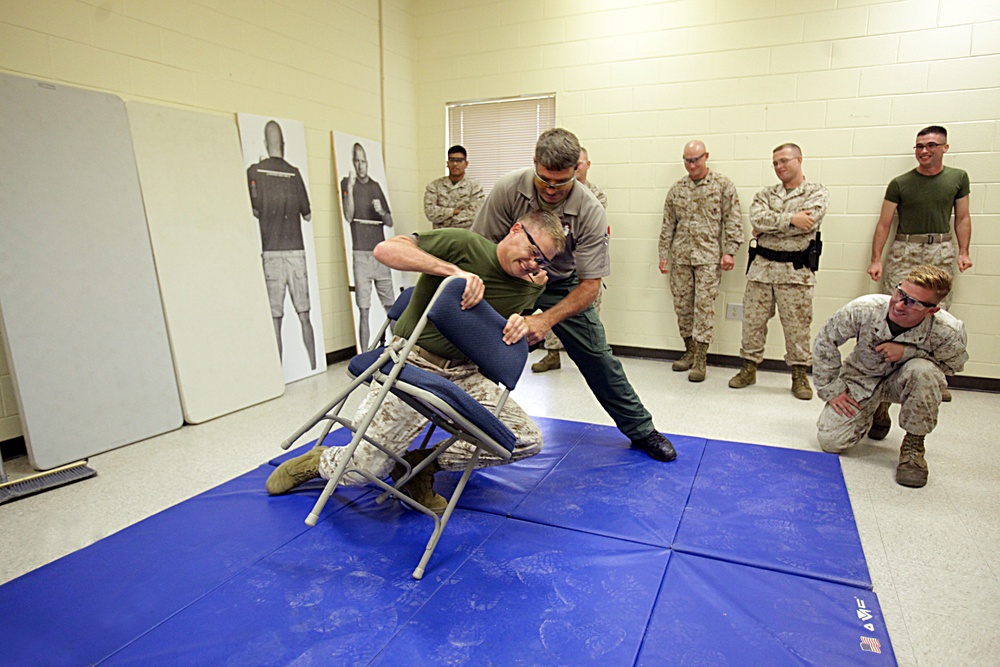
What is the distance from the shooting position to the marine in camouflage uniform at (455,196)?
556 cm

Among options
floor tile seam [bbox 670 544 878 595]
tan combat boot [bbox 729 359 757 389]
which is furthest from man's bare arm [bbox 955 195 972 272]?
floor tile seam [bbox 670 544 878 595]

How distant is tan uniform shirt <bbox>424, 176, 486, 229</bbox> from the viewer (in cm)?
559

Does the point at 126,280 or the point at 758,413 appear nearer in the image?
the point at 126,280

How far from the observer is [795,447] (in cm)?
329

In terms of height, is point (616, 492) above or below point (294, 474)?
below

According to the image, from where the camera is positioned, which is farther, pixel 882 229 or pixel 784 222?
pixel 882 229

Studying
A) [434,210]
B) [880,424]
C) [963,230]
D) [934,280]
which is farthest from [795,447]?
[434,210]

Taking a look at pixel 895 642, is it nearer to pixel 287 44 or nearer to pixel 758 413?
pixel 758 413

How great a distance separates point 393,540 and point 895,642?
1624 mm

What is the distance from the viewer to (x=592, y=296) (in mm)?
2822

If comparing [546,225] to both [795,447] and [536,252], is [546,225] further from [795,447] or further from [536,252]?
[795,447]

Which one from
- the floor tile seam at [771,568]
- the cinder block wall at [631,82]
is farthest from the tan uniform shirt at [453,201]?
the floor tile seam at [771,568]

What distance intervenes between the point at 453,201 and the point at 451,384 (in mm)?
3892

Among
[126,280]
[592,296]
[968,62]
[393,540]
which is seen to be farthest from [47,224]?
[968,62]
